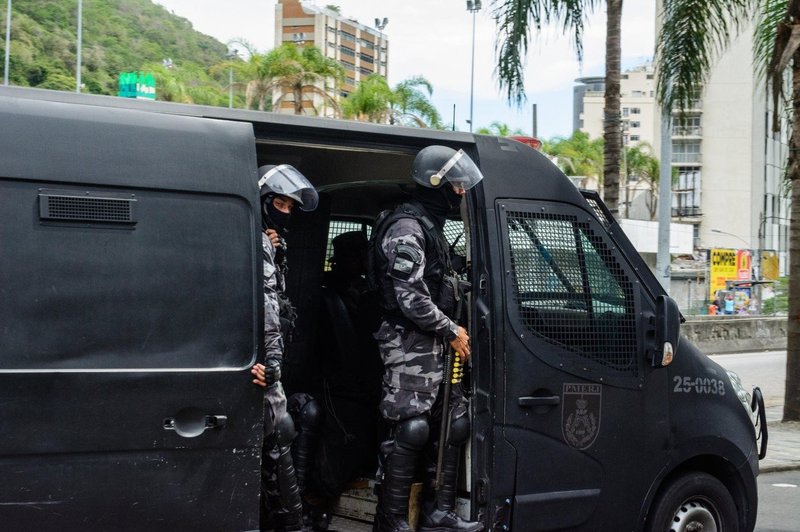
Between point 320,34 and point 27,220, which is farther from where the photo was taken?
point 320,34

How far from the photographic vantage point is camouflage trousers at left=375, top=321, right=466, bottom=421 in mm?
4602

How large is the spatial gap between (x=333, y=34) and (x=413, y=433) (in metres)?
145

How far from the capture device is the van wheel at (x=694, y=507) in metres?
4.96

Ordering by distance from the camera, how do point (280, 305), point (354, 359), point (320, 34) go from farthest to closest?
point (320, 34), point (354, 359), point (280, 305)

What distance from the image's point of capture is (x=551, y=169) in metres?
4.87

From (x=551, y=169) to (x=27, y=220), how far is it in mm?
2524

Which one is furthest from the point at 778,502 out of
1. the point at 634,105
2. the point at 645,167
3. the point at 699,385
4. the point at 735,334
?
the point at 634,105

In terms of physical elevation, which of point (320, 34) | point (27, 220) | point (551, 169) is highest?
point (320, 34)

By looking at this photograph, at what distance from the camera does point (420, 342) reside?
4.62 meters

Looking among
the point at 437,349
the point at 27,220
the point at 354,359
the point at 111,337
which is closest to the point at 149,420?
the point at 111,337

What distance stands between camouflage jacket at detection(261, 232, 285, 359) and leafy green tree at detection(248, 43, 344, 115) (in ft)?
124

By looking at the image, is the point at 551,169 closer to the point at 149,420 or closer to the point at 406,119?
the point at 149,420

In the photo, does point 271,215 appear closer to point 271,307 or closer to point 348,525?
point 271,307

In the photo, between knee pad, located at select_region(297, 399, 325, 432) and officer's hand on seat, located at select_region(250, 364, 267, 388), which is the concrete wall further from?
officer's hand on seat, located at select_region(250, 364, 267, 388)
